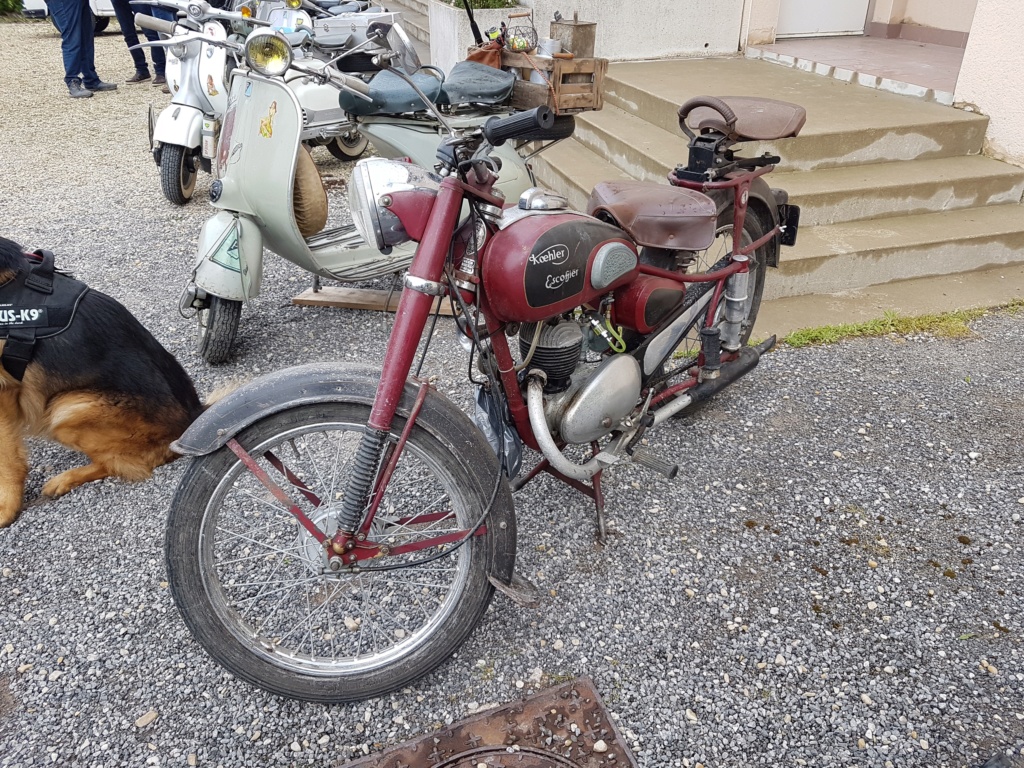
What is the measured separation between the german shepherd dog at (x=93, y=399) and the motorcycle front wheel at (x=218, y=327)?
2.14ft

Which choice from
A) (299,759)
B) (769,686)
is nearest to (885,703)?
(769,686)

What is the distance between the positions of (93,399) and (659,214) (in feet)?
6.36

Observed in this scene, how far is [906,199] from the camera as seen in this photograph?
14.1 ft

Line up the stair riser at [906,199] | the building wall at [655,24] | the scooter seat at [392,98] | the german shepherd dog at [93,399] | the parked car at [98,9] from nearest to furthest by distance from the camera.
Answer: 1. the german shepherd dog at [93,399]
2. the scooter seat at [392,98]
3. the stair riser at [906,199]
4. the building wall at [655,24]
5. the parked car at [98,9]

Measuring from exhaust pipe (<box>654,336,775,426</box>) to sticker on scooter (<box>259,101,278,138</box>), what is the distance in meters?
2.01

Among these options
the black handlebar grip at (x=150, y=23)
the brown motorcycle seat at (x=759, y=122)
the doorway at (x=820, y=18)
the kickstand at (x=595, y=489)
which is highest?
the black handlebar grip at (x=150, y=23)

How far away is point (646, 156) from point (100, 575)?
12.0 feet

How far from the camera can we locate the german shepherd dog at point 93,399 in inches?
92.7

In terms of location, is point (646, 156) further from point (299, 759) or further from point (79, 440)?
point (299, 759)

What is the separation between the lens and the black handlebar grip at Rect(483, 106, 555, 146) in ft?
5.19

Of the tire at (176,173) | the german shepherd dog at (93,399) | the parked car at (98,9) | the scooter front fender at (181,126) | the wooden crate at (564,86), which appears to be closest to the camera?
the german shepherd dog at (93,399)

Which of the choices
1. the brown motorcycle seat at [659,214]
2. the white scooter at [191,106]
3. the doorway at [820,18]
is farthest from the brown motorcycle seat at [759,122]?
the doorway at [820,18]

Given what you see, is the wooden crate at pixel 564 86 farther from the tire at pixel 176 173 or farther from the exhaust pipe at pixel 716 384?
the tire at pixel 176 173

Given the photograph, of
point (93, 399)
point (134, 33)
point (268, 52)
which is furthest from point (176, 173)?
point (134, 33)
